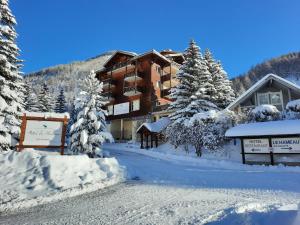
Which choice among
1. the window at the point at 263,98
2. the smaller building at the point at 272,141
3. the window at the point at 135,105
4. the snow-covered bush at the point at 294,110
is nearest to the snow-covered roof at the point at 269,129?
the smaller building at the point at 272,141

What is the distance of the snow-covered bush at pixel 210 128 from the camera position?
22.4 m

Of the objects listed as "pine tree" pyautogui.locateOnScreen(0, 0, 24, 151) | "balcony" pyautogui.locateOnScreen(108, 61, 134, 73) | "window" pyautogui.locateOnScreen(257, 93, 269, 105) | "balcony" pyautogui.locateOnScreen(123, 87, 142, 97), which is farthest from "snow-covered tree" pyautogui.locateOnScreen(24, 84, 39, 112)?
"window" pyautogui.locateOnScreen(257, 93, 269, 105)

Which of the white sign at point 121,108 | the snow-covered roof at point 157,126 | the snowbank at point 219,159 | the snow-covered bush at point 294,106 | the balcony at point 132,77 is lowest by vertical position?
the snowbank at point 219,159

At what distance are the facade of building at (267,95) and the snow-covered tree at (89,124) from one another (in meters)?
12.3

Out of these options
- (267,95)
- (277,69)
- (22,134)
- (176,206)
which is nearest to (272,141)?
(267,95)

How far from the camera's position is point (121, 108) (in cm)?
4478

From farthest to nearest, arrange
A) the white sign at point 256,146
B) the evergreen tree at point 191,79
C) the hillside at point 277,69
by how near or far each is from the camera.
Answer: the hillside at point 277,69 < the evergreen tree at point 191,79 < the white sign at point 256,146

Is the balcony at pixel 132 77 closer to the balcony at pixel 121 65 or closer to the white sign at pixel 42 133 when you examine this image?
the balcony at pixel 121 65

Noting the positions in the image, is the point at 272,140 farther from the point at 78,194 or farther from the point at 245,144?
the point at 78,194

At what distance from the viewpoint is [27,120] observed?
12.5 meters

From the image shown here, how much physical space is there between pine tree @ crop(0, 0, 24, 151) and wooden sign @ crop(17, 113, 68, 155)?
4440 mm

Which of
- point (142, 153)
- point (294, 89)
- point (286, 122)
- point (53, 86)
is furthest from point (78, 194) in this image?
point (53, 86)

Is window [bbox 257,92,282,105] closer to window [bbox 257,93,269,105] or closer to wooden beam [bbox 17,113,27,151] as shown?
window [bbox 257,93,269,105]

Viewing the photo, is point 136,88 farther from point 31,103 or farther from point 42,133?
point 42,133
